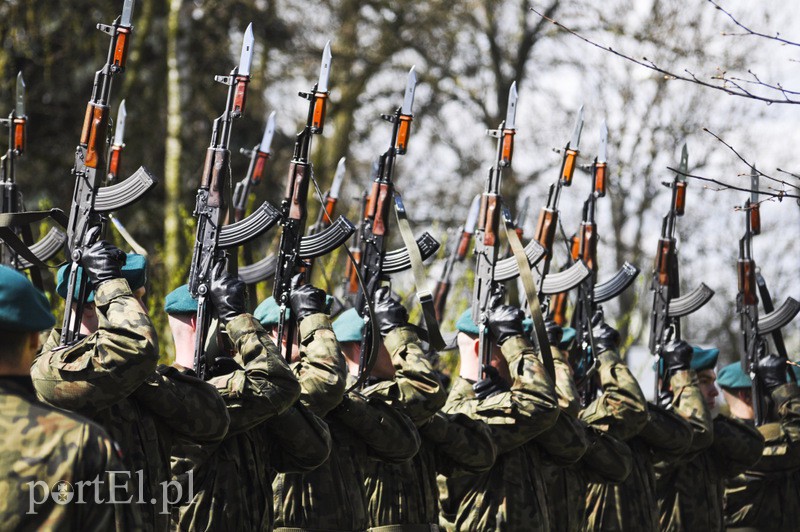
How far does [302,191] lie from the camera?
23.5 ft

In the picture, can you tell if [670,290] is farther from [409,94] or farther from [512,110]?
[409,94]

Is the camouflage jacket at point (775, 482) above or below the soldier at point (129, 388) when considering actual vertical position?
below

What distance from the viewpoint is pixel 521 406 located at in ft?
22.1

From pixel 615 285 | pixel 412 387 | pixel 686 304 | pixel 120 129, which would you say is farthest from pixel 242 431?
pixel 686 304

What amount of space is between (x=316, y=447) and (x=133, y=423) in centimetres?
96

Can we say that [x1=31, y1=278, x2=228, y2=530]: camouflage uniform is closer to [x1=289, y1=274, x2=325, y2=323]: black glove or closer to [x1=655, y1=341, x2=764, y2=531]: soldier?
[x1=289, y1=274, x2=325, y2=323]: black glove

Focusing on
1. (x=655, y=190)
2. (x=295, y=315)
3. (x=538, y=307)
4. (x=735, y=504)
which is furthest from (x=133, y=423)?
(x=655, y=190)

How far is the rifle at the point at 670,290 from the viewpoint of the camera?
9.32 metres

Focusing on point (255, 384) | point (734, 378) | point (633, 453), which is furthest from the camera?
point (734, 378)

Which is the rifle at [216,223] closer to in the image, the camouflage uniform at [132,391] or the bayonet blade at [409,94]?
the camouflage uniform at [132,391]

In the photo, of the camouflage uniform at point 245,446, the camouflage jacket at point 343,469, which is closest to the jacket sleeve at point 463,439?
the camouflage jacket at point 343,469

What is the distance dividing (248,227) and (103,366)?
→ 190cm

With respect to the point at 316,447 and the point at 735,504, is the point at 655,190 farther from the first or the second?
the point at 316,447

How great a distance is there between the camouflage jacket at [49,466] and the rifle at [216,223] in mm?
2338
